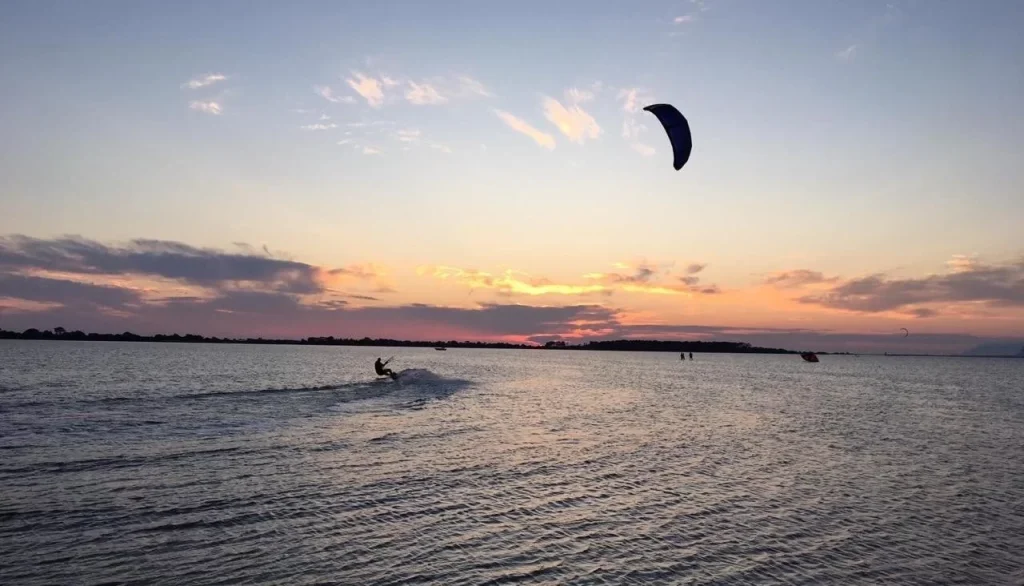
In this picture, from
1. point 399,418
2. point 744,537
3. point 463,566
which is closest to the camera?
point 463,566

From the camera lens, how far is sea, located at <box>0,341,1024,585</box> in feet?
36.6

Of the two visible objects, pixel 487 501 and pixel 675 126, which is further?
pixel 675 126

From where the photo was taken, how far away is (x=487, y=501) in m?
15.7

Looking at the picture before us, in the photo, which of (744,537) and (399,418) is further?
(399,418)

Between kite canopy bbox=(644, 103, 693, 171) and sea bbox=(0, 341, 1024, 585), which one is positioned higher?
kite canopy bbox=(644, 103, 693, 171)

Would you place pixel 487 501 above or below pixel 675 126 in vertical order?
below

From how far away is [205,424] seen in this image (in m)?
28.5

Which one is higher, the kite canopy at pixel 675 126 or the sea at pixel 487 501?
the kite canopy at pixel 675 126

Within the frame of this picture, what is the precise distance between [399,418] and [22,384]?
116 ft

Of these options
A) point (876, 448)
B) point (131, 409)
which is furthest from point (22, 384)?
point (876, 448)

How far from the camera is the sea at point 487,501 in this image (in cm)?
1116

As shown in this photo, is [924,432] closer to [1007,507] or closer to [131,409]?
[1007,507]

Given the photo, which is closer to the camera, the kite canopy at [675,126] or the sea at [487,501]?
the sea at [487,501]

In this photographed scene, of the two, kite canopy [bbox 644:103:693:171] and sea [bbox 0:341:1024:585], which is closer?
sea [bbox 0:341:1024:585]
